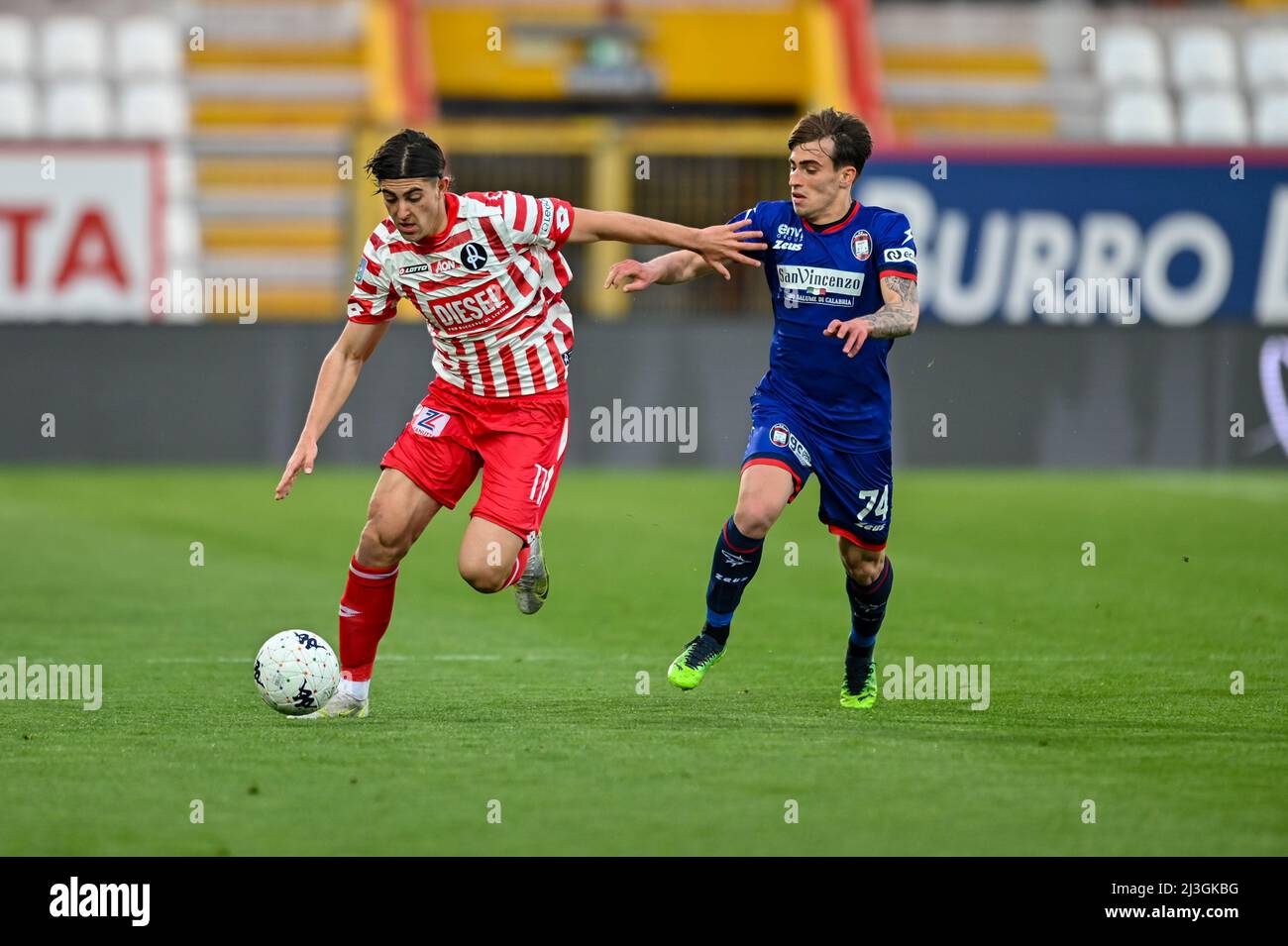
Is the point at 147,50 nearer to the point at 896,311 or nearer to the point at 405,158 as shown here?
the point at 405,158

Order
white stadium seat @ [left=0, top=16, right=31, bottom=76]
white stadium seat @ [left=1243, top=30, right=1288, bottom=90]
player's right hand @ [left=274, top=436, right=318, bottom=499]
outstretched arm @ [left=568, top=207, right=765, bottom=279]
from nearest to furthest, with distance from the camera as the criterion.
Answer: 1. player's right hand @ [left=274, top=436, right=318, bottom=499]
2. outstretched arm @ [left=568, top=207, right=765, bottom=279]
3. white stadium seat @ [left=0, top=16, right=31, bottom=76]
4. white stadium seat @ [left=1243, top=30, right=1288, bottom=90]

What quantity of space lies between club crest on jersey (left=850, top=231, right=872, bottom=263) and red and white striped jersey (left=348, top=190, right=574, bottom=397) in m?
1.06

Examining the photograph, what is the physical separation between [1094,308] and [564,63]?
8.30m

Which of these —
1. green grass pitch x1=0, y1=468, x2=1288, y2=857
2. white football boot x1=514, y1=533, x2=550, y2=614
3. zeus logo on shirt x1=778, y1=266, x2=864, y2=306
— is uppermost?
zeus logo on shirt x1=778, y1=266, x2=864, y2=306

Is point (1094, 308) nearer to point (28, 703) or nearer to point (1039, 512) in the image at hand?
point (1039, 512)

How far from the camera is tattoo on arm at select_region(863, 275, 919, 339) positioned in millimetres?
7332

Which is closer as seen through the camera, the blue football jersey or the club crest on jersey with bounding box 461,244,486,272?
the club crest on jersey with bounding box 461,244,486,272

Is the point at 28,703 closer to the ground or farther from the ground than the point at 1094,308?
closer to the ground

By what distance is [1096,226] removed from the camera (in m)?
20.2

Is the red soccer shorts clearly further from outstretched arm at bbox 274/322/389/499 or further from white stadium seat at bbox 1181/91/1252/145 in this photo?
white stadium seat at bbox 1181/91/1252/145

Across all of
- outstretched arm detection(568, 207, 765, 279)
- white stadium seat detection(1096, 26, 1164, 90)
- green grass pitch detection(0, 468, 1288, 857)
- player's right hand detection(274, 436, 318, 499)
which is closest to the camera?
green grass pitch detection(0, 468, 1288, 857)

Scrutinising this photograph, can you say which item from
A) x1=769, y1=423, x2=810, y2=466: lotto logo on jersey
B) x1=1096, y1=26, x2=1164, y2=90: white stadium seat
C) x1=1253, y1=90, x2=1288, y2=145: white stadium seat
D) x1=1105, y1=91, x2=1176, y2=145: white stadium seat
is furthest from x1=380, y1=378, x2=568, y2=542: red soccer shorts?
x1=1096, y1=26, x2=1164, y2=90: white stadium seat

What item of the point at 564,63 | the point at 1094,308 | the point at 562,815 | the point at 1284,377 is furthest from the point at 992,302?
the point at 562,815

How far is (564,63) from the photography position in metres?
25.5
